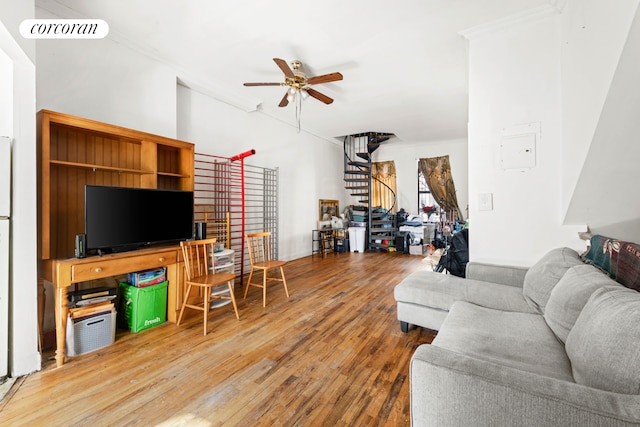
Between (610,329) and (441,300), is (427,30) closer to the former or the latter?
(441,300)

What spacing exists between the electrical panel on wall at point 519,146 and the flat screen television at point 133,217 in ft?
10.7

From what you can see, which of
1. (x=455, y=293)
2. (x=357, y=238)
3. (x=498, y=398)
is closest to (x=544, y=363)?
(x=498, y=398)

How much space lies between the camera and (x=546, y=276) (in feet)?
6.05

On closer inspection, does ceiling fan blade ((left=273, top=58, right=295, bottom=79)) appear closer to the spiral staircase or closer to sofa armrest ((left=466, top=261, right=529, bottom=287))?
sofa armrest ((left=466, top=261, right=529, bottom=287))

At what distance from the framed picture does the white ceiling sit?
290 cm

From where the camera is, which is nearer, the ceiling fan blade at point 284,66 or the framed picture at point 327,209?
the ceiling fan blade at point 284,66

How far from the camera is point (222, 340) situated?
238 centimetres

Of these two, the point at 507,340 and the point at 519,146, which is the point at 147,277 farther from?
the point at 519,146

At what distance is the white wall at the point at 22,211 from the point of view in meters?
1.86

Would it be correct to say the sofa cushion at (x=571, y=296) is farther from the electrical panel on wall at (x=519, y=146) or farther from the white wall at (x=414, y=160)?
the white wall at (x=414, y=160)

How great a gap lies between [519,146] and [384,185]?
5538 millimetres

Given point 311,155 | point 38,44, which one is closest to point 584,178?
point 38,44

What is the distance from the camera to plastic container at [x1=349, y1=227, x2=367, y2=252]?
23.1 feet

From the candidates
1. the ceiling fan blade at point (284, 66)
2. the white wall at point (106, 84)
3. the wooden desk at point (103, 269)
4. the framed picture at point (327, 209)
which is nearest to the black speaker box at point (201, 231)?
the wooden desk at point (103, 269)
